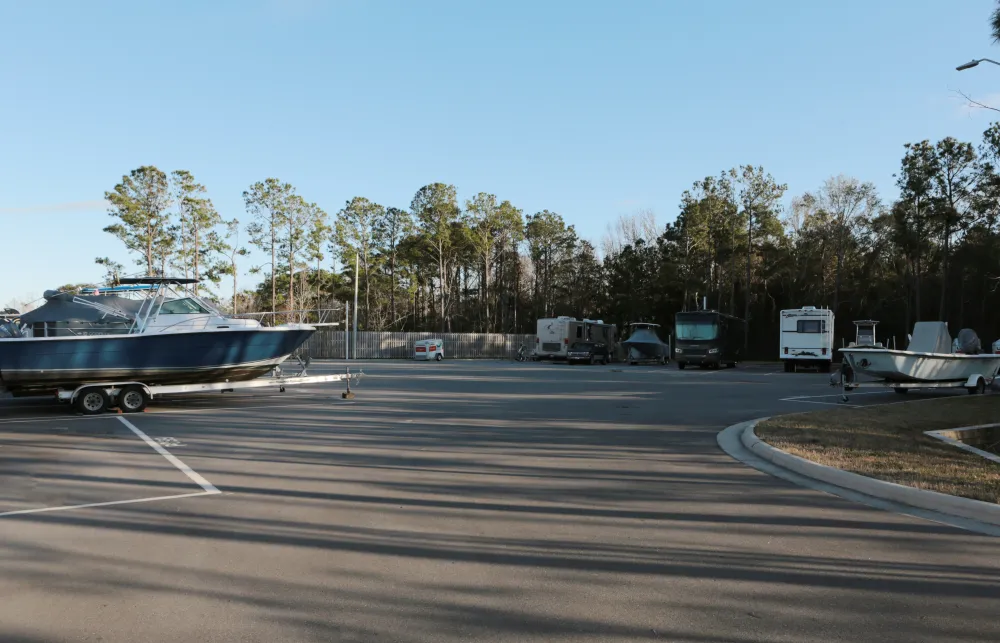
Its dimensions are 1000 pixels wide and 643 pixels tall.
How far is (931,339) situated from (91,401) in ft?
67.8

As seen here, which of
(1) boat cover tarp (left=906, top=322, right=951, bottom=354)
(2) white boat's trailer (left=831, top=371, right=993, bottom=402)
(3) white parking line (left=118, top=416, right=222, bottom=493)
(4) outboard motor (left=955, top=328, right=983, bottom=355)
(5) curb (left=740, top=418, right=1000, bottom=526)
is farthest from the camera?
(4) outboard motor (left=955, top=328, right=983, bottom=355)

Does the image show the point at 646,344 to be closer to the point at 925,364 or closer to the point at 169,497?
the point at 925,364

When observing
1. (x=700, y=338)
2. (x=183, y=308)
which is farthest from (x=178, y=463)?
(x=700, y=338)

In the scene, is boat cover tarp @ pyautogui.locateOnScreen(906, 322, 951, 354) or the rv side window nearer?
boat cover tarp @ pyautogui.locateOnScreen(906, 322, 951, 354)

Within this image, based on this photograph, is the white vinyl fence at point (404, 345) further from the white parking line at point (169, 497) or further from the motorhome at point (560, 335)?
the white parking line at point (169, 497)

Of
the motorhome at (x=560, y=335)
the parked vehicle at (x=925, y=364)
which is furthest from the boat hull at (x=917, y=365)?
the motorhome at (x=560, y=335)

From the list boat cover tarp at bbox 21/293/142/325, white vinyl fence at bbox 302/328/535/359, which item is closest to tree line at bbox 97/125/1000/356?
white vinyl fence at bbox 302/328/535/359

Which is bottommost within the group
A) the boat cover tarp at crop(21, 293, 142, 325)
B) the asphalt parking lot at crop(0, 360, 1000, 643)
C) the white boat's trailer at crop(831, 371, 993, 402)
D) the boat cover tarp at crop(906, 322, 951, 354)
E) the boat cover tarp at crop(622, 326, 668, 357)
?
the asphalt parking lot at crop(0, 360, 1000, 643)

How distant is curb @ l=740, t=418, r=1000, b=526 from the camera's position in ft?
21.0

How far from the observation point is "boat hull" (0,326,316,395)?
1423cm

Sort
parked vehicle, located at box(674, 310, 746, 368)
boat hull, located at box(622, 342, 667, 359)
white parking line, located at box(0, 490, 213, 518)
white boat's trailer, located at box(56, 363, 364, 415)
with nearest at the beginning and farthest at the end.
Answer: white parking line, located at box(0, 490, 213, 518)
white boat's trailer, located at box(56, 363, 364, 415)
parked vehicle, located at box(674, 310, 746, 368)
boat hull, located at box(622, 342, 667, 359)

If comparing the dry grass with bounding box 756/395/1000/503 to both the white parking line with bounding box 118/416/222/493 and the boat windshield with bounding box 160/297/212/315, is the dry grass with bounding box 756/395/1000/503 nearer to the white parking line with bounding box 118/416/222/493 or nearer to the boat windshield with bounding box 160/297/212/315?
the white parking line with bounding box 118/416/222/493

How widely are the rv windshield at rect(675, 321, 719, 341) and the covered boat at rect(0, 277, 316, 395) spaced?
25506 mm

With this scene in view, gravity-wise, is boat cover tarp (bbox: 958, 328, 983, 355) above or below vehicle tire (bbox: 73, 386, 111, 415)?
above
